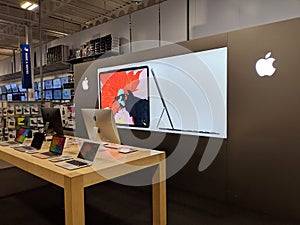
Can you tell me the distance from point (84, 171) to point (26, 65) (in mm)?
5901

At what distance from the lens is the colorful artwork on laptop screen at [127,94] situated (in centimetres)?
378

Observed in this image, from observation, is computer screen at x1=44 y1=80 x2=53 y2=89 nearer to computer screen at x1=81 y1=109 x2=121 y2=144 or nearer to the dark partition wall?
computer screen at x1=81 y1=109 x2=121 y2=144

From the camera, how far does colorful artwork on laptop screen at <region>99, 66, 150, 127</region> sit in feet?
12.4

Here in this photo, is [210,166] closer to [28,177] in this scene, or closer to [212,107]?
[212,107]

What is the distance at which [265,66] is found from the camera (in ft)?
8.05

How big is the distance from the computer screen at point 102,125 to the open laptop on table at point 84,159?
0.44 meters

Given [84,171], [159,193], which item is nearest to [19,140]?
[84,171]

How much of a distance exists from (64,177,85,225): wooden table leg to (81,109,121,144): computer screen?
922 millimetres

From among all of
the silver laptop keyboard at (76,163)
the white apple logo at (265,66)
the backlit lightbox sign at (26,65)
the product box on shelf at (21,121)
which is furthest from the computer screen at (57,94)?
the white apple logo at (265,66)

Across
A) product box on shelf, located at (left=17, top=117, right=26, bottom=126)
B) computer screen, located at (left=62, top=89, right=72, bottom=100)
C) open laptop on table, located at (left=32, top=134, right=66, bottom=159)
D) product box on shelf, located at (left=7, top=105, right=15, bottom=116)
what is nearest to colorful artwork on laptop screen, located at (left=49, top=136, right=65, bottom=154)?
open laptop on table, located at (left=32, top=134, right=66, bottom=159)

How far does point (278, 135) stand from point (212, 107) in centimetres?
82

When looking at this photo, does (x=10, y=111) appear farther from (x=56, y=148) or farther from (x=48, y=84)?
(x=56, y=148)

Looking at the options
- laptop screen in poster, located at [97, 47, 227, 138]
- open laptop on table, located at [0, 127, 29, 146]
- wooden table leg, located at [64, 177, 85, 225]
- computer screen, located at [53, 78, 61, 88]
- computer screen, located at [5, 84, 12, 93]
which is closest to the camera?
wooden table leg, located at [64, 177, 85, 225]

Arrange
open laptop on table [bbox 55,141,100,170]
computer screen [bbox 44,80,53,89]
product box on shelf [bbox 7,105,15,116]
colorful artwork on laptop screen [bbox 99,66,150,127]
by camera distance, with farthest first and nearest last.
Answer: computer screen [bbox 44,80,53,89] → product box on shelf [bbox 7,105,15,116] → colorful artwork on laptop screen [bbox 99,66,150,127] → open laptop on table [bbox 55,141,100,170]
